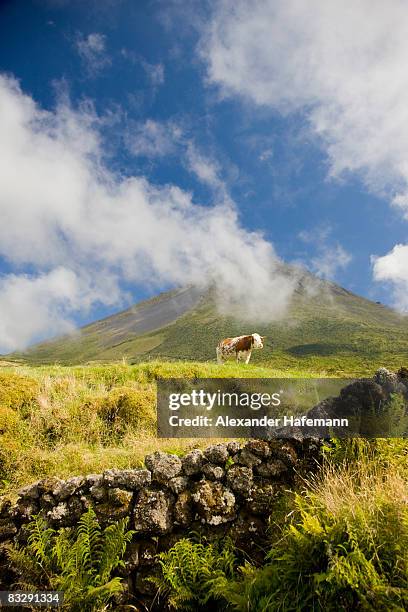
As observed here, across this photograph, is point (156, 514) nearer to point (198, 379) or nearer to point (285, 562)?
point (285, 562)

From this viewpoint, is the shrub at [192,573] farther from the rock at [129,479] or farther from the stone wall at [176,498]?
the rock at [129,479]

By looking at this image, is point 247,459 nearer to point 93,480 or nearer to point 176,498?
point 176,498

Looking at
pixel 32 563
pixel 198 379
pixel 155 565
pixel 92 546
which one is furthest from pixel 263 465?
pixel 198 379

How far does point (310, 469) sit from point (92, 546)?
371cm

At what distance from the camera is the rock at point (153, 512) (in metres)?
6.48

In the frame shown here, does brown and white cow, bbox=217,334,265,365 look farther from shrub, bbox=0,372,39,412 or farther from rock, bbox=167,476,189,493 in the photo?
rock, bbox=167,476,189,493

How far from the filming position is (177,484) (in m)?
6.77


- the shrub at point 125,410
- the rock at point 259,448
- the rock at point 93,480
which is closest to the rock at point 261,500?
the rock at point 259,448

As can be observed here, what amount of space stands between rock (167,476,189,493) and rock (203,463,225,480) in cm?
36

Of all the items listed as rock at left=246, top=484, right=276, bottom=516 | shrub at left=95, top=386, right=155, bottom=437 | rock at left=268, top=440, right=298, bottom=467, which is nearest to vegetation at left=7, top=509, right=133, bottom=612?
rock at left=246, top=484, right=276, bottom=516

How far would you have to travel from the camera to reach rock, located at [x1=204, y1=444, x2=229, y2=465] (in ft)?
22.9

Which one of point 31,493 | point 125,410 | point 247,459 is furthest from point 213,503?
point 125,410

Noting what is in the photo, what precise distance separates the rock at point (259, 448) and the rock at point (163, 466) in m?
1.23

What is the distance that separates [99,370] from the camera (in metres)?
17.4
